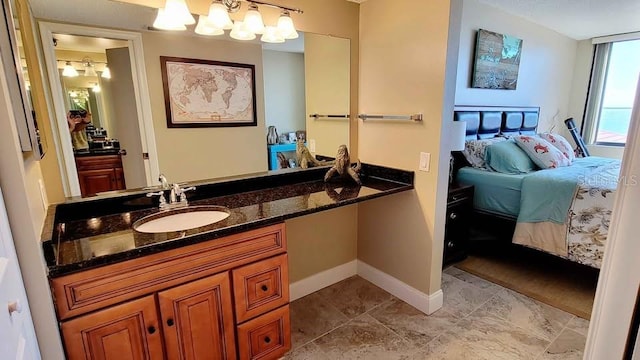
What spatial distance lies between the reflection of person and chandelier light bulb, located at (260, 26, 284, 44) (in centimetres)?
103

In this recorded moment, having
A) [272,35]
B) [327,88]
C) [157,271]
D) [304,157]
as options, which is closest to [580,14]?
[327,88]

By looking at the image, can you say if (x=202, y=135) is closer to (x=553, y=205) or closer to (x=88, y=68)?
(x=88, y=68)

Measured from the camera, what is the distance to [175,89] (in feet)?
5.89

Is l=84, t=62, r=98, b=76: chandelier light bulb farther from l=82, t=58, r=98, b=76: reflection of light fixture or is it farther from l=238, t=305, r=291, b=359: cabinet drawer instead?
l=238, t=305, r=291, b=359: cabinet drawer

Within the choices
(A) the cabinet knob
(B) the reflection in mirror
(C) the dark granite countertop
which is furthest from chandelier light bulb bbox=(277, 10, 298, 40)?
(A) the cabinet knob

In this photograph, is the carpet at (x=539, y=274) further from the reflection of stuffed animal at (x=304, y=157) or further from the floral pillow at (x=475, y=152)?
the reflection of stuffed animal at (x=304, y=157)

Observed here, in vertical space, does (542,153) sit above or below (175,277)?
above

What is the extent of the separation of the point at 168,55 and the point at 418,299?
7.31 ft

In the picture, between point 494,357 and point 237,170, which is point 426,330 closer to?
point 494,357

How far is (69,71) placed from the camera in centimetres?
150

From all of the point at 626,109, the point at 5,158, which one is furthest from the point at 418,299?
the point at 626,109

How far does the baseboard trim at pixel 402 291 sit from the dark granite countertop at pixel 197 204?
772 millimetres

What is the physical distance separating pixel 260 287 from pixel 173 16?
1.37 m

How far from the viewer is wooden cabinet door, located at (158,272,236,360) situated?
4.65 ft
